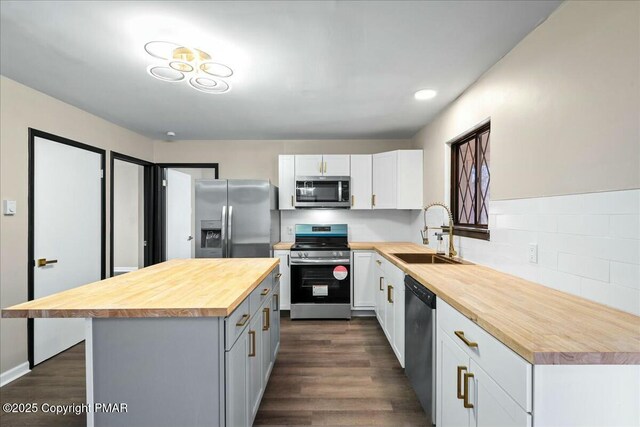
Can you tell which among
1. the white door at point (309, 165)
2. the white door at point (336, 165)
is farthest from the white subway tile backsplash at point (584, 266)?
the white door at point (309, 165)

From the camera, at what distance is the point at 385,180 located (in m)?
3.95

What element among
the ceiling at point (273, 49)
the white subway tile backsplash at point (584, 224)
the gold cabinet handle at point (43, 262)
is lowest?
the gold cabinet handle at point (43, 262)

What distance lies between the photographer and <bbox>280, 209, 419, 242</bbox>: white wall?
14.4 ft

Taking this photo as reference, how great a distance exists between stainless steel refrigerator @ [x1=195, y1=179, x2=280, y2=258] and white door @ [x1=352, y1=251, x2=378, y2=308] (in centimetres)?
112

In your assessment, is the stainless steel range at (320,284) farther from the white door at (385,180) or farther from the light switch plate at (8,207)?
the light switch plate at (8,207)

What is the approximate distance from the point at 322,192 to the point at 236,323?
9.11 ft

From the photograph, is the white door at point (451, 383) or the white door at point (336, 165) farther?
the white door at point (336, 165)

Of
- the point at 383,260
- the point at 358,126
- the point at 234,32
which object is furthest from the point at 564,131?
the point at 358,126

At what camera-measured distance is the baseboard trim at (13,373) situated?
232 cm

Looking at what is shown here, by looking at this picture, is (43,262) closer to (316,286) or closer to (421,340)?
(316,286)

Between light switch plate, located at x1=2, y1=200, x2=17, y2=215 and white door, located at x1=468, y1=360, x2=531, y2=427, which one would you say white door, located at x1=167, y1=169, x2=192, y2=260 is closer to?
light switch plate, located at x1=2, y1=200, x2=17, y2=215

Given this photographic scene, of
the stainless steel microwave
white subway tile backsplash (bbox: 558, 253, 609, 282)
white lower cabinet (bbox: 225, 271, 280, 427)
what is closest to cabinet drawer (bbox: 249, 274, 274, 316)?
white lower cabinet (bbox: 225, 271, 280, 427)

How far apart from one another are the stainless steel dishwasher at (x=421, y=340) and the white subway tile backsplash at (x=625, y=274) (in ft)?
2.45

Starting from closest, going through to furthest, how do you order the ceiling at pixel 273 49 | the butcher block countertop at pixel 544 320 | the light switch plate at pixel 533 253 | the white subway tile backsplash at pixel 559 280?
the butcher block countertop at pixel 544 320 < the white subway tile backsplash at pixel 559 280 < the ceiling at pixel 273 49 < the light switch plate at pixel 533 253
